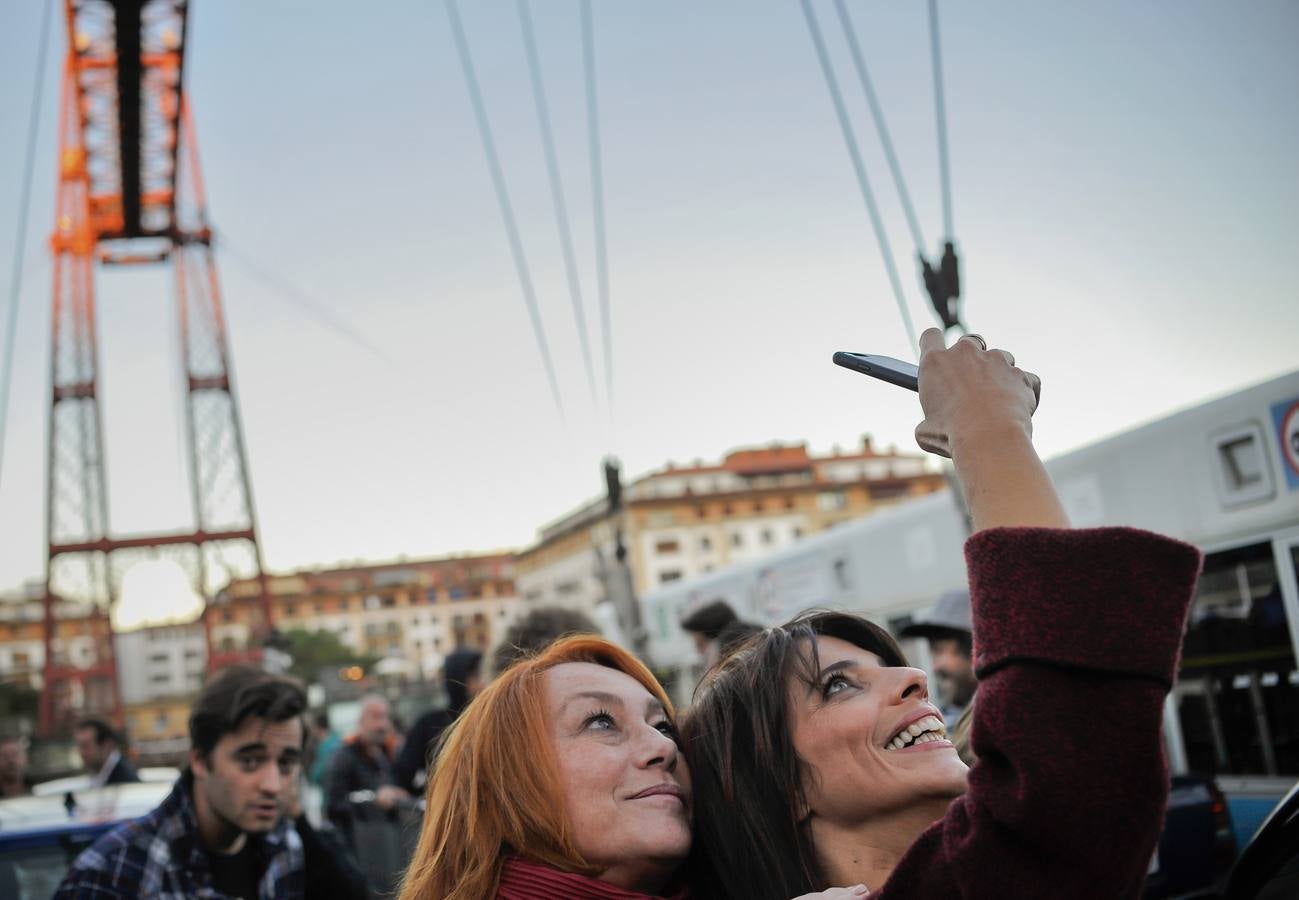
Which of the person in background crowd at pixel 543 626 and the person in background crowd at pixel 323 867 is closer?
the person in background crowd at pixel 323 867

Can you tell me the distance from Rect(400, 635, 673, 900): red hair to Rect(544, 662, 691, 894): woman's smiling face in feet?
0.09

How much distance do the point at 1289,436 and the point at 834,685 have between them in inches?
231

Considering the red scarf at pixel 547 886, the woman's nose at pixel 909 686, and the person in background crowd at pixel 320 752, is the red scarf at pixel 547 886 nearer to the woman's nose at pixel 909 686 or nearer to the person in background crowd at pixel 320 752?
the woman's nose at pixel 909 686

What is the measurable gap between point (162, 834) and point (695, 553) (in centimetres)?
9196

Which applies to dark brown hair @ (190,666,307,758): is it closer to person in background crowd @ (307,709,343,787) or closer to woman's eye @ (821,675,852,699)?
woman's eye @ (821,675,852,699)

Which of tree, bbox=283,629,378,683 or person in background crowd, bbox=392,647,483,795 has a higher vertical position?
tree, bbox=283,629,378,683

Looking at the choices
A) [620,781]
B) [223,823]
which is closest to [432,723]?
[223,823]

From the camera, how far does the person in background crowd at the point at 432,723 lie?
5836 mm

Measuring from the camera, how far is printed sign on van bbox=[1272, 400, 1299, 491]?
6.82m

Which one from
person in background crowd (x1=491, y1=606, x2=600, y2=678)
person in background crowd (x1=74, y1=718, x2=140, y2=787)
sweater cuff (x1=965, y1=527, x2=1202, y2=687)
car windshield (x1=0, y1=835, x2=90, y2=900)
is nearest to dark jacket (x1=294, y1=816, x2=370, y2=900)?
person in background crowd (x1=491, y1=606, x2=600, y2=678)

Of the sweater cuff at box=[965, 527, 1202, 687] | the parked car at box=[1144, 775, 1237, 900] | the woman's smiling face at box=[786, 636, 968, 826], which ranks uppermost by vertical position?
the sweater cuff at box=[965, 527, 1202, 687]

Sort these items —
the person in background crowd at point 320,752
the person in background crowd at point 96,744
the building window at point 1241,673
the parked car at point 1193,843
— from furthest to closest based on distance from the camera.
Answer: the person in background crowd at point 320,752 < the person in background crowd at point 96,744 < the building window at point 1241,673 < the parked car at point 1193,843

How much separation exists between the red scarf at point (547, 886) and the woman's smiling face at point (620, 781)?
0.06 m

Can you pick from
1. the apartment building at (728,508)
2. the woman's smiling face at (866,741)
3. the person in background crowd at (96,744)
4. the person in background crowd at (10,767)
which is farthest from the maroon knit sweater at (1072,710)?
the apartment building at (728,508)
